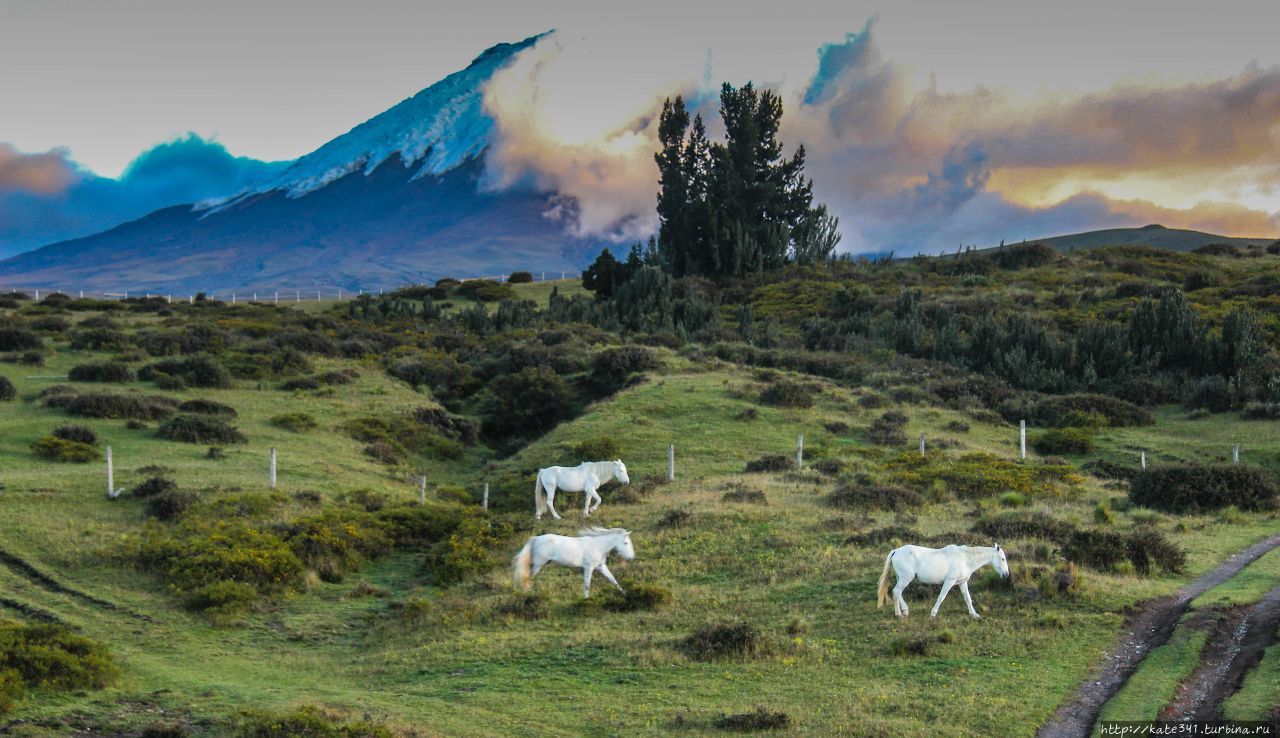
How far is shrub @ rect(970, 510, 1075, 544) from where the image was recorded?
2122 centimetres

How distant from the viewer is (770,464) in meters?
31.7

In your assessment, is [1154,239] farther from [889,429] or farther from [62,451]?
[62,451]

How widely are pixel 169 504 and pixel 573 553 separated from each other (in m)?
10.7

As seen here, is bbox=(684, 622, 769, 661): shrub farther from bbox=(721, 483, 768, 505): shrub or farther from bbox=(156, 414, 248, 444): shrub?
bbox=(156, 414, 248, 444): shrub

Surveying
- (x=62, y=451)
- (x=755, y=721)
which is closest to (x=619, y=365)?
(x=62, y=451)

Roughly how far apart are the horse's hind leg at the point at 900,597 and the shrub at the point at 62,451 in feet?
75.3

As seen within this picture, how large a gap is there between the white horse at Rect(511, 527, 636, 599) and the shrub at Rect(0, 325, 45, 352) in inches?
1415

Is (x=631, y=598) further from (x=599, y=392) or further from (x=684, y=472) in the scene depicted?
(x=599, y=392)

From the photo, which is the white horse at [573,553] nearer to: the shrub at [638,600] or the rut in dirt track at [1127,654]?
the shrub at [638,600]

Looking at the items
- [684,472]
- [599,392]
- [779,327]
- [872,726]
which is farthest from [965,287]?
[872,726]

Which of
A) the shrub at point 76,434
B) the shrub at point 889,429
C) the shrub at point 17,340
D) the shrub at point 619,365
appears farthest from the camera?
the shrub at point 619,365

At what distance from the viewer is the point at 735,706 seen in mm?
12688

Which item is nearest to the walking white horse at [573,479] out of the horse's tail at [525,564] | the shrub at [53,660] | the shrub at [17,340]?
the horse's tail at [525,564]

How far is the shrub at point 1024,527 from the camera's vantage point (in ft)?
69.6
